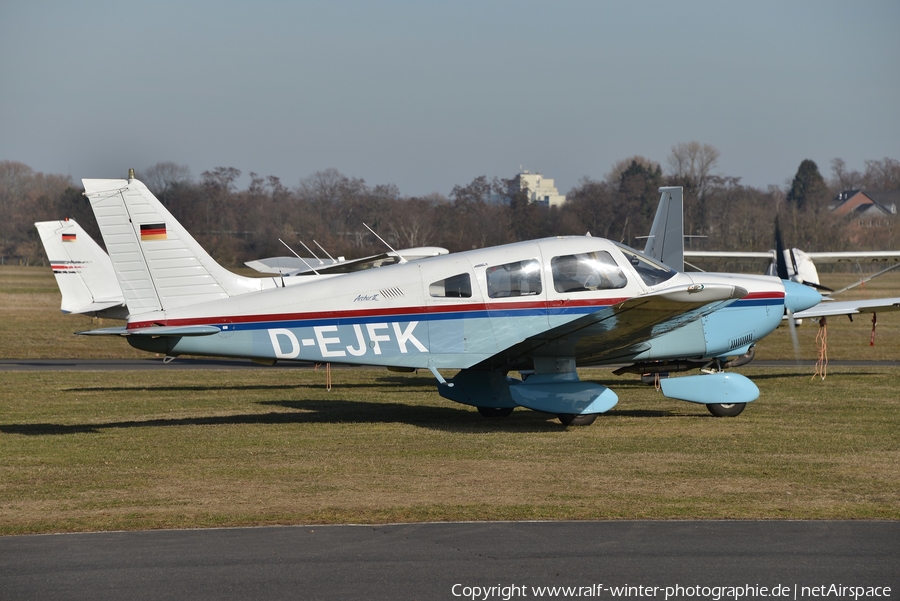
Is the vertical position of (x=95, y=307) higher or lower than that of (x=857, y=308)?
higher

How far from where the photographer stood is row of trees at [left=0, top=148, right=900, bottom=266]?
48.4 m

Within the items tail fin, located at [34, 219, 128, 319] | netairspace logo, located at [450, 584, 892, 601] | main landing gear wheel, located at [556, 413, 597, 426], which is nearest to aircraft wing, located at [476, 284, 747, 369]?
main landing gear wheel, located at [556, 413, 597, 426]

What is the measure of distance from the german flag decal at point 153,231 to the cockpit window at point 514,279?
4.13 meters

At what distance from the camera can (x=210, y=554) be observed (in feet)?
21.8

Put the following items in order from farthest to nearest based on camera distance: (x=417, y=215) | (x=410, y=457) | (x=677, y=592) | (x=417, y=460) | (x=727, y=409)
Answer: (x=417, y=215)
(x=727, y=409)
(x=410, y=457)
(x=417, y=460)
(x=677, y=592)

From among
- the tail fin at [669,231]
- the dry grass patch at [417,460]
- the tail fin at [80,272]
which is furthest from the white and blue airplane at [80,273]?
the tail fin at [669,231]

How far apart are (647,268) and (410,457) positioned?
4.16 metres

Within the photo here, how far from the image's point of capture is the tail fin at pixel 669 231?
1877cm

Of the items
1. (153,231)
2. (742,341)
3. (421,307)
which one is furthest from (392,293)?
(742,341)

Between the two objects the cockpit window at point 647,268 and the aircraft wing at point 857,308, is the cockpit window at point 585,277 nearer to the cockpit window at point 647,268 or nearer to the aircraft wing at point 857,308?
the cockpit window at point 647,268

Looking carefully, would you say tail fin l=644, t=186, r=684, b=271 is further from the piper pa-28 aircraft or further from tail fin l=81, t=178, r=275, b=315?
tail fin l=81, t=178, r=275, b=315

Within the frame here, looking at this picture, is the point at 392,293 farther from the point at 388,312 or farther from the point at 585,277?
the point at 585,277

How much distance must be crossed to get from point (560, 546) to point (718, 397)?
6889 mm

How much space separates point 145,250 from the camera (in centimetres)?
1173
